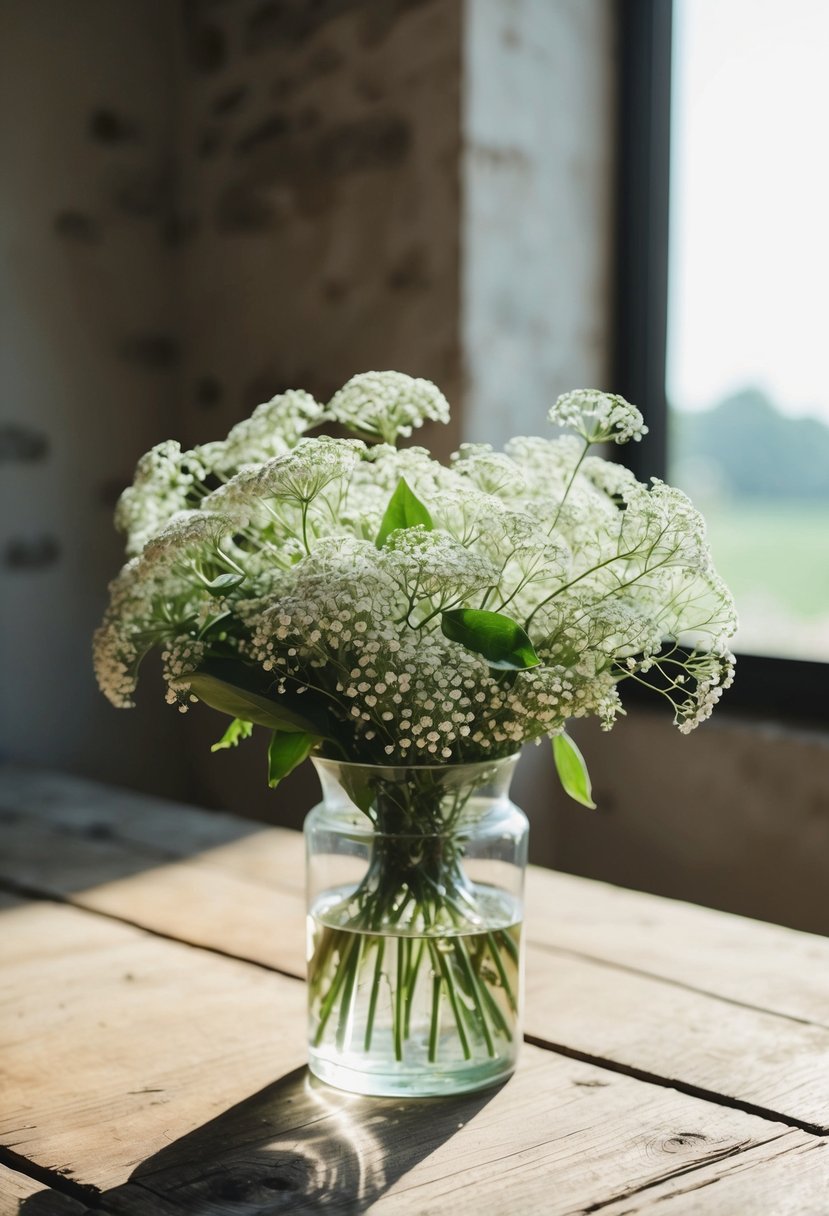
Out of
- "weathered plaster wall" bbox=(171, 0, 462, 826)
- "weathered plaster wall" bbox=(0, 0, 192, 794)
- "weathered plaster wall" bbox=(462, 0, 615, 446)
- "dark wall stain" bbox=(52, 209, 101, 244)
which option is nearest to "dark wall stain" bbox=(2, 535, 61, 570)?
"weathered plaster wall" bbox=(0, 0, 192, 794)

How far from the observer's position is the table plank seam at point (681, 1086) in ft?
3.14

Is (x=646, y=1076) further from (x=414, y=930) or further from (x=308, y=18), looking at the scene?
(x=308, y=18)

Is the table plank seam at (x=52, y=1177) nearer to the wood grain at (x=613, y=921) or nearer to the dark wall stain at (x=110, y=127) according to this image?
the wood grain at (x=613, y=921)

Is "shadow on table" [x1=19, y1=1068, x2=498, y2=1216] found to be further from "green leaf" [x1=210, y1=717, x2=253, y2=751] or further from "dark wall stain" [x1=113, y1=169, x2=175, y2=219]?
"dark wall stain" [x1=113, y1=169, x2=175, y2=219]

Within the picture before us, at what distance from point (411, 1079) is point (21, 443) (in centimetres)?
215

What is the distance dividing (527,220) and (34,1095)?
2.03 m

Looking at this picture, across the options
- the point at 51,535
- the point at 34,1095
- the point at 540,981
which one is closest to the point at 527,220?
the point at 51,535

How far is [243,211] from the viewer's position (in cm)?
293

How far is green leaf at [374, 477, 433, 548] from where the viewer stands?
0.97 metres

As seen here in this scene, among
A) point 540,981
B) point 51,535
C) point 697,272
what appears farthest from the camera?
point 51,535

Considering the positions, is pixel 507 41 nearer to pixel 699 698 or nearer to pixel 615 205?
pixel 615 205

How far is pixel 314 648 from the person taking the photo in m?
0.90

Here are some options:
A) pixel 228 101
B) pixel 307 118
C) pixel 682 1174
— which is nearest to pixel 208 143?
pixel 228 101

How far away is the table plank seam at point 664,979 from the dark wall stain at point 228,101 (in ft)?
7.23
